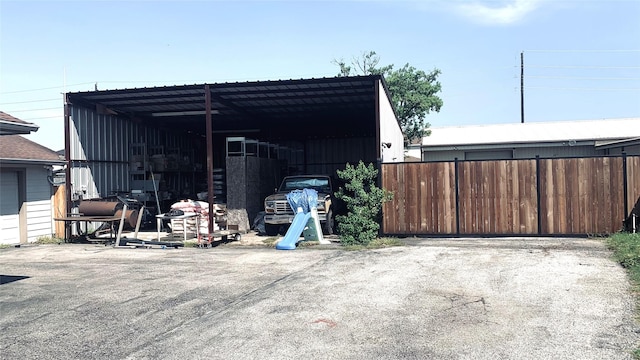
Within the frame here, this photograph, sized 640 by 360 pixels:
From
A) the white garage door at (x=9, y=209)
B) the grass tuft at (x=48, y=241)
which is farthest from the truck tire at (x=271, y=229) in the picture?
the white garage door at (x=9, y=209)

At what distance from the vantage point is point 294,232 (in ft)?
43.8

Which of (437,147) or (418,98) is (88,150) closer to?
(437,147)

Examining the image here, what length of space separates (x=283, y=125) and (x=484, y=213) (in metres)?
12.5

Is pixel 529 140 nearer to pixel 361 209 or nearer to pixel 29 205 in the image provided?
pixel 361 209

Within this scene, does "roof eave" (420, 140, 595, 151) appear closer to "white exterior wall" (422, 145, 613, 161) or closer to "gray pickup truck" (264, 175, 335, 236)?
"white exterior wall" (422, 145, 613, 161)

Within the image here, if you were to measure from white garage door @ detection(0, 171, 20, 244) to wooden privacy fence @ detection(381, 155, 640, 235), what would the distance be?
11399 millimetres

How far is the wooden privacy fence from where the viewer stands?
12.9 metres

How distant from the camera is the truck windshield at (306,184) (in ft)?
55.1

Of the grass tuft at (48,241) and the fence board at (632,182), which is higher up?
the fence board at (632,182)

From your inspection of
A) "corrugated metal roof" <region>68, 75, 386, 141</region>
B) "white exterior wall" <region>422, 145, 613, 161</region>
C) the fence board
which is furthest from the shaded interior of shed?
"white exterior wall" <region>422, 145, 613, 161</region>

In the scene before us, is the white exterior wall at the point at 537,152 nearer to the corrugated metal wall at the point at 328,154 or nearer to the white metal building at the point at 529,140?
the white metal building at the point at 529,140

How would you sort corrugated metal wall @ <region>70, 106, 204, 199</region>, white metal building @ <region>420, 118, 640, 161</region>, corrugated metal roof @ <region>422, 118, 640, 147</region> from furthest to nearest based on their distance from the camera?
corrugated metal roof @ <region>422, 118, 640, 147</region>, white metal building @ <region>420, 118, 640, 161</region>, corrugated metal wall @ <region>70, 106, 204, 199</region>

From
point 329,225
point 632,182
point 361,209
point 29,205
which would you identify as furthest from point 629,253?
point 29,205

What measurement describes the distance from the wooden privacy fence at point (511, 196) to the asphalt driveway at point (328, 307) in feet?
5.77
